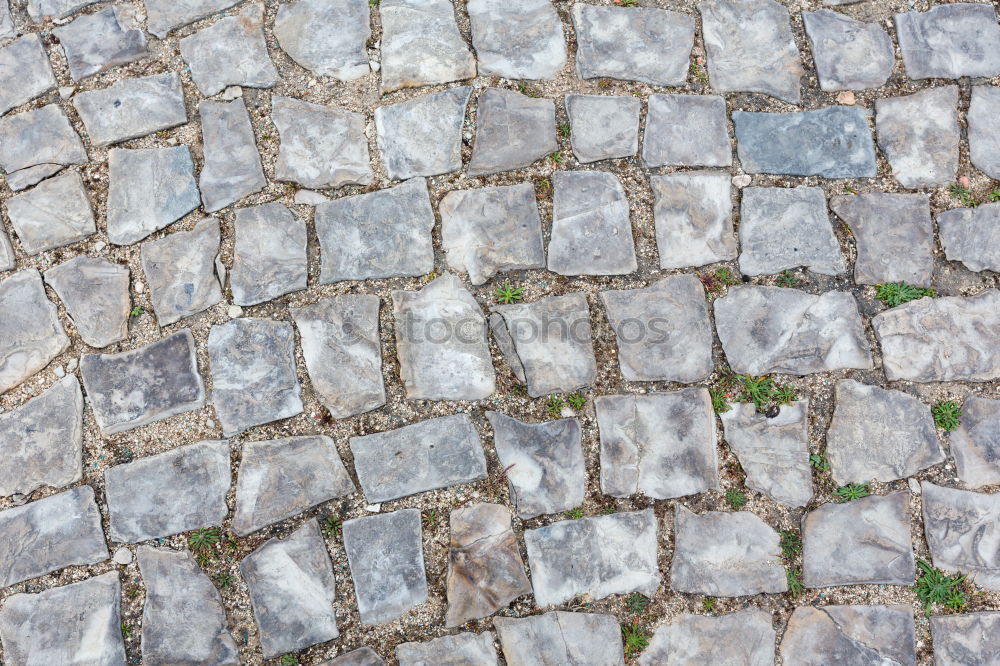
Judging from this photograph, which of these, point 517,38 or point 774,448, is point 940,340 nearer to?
point 774,448

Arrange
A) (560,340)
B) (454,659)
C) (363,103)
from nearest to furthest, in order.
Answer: (454,659)
(560,340)
(363,103)

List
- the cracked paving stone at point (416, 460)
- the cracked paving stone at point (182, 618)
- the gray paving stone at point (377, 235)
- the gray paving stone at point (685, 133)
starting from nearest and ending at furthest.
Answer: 1. the cracked paving stone at point (182, 618)
2. the cracked paving stone at point (416, 460)
3. the gray paving stone at point (377, 235)
4. the gray paving stone at point (685, 133)

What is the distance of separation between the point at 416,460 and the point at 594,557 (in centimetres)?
→ 76

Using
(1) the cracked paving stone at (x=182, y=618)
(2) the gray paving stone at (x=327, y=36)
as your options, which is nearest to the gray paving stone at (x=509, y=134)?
(2) the gray paving stone at (x=327, y=36)

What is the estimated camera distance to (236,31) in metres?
2.78

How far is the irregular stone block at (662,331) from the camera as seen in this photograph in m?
2.58

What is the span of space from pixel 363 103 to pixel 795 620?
265 centimetres

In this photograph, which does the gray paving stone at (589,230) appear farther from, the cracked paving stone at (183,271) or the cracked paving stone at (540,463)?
the cracked paving stone at (183,271)

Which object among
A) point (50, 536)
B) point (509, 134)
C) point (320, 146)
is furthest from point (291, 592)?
point (509, 134)

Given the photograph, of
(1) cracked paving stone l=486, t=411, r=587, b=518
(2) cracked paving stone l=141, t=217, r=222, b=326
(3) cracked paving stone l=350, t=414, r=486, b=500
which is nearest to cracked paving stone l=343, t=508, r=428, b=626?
(3) cracked paving stone l=350, t=414, r=486, b=500

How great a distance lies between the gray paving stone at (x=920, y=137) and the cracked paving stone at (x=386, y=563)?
2441 mm

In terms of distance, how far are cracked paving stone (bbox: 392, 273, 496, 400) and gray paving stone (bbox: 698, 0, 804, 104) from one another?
4.75ft

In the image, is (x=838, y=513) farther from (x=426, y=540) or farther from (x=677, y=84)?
(x=677, y=84)

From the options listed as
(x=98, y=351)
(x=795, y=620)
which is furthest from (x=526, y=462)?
(x=98, y=351)
